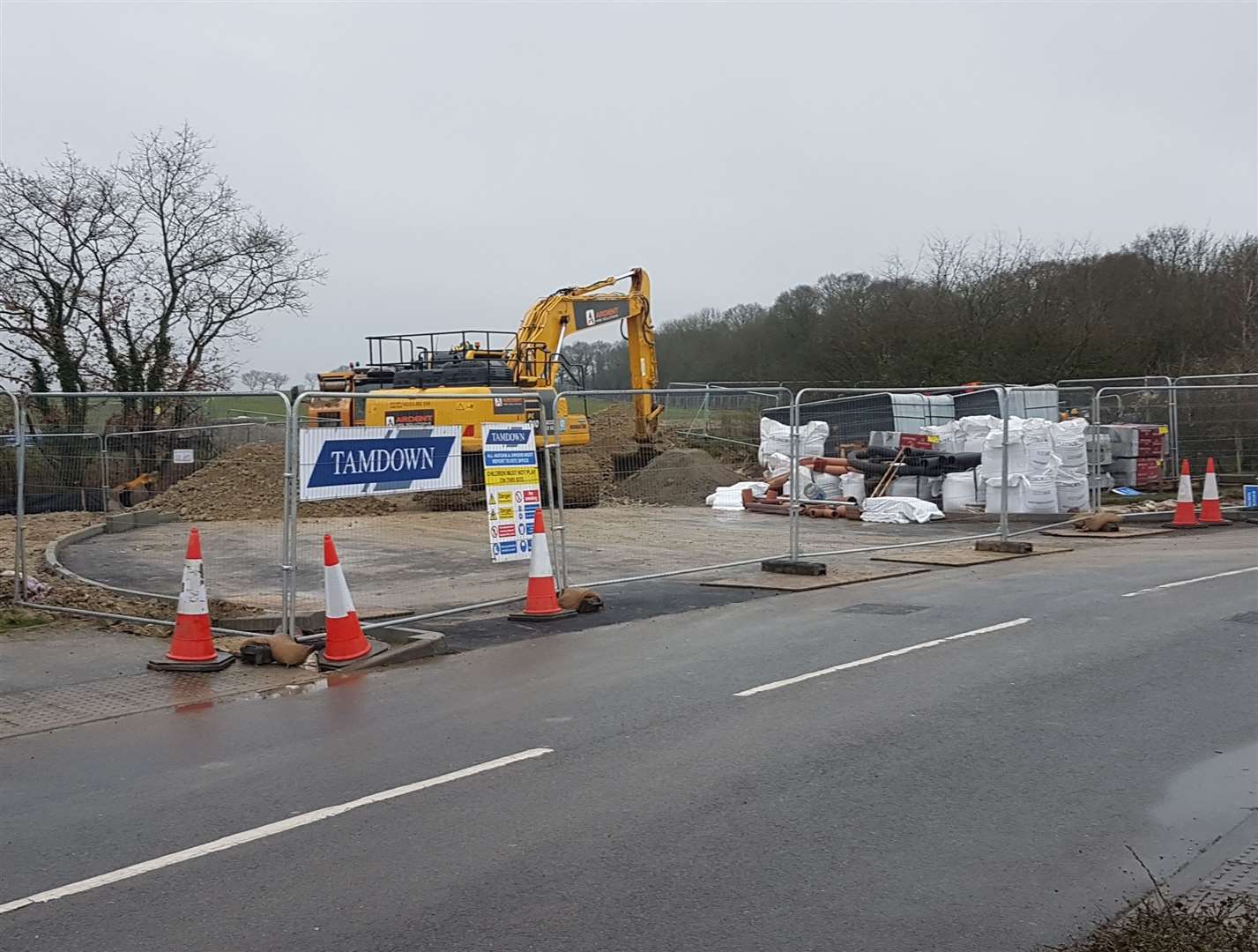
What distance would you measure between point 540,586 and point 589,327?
18.5m

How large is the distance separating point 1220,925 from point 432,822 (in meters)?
3.24

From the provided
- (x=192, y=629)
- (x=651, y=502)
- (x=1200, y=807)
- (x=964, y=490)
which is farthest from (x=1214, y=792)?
(x=964, y=490)

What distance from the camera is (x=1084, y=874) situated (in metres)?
4.57

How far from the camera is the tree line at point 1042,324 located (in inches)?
1492

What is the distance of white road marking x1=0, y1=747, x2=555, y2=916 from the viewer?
4629 millimetres

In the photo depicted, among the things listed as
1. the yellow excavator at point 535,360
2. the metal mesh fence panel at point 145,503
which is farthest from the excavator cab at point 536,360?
the metal mesh fence panel at point 145,503

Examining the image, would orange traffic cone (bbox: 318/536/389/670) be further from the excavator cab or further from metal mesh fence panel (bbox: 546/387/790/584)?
the excavator cab

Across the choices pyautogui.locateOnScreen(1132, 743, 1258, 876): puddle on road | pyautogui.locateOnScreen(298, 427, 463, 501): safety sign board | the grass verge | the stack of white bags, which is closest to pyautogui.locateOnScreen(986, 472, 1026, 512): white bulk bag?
the stack of white bags

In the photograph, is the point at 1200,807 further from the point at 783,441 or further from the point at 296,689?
the point at 783,441

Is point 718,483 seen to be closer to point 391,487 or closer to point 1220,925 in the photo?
point 391,487

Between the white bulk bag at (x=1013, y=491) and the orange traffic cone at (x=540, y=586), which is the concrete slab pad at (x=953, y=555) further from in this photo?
the orange traffic cone at (x=540, y=586)

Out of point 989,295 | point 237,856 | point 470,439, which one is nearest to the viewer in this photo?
point 237,856

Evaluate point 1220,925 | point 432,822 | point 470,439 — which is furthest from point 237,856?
A: point 470,439

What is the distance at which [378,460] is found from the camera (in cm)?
1005
